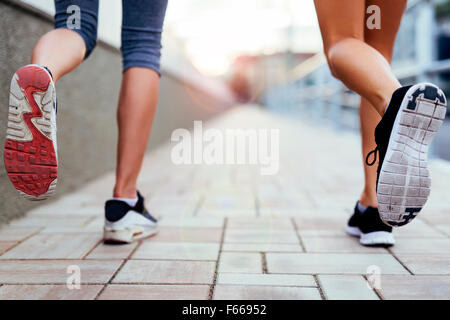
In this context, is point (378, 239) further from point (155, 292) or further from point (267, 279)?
point (155, 292)

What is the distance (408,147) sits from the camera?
36.5 inches

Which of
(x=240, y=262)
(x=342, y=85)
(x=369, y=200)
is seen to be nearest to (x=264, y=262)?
(x=240, y=262)

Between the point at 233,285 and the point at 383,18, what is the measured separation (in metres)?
0.81

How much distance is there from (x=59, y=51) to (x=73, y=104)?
1114mm

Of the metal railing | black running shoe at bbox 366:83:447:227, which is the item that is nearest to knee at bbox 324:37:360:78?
black running shoe at bbox 366:83:447:227

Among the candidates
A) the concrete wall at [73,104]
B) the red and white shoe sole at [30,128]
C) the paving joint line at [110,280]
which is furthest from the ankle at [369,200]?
the concrete wall at [73,104]

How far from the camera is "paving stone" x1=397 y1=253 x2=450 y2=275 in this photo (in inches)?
41.9

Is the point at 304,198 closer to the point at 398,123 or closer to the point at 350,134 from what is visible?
the point at 398,123

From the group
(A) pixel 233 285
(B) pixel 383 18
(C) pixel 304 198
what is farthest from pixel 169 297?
(C) pixel 304 198

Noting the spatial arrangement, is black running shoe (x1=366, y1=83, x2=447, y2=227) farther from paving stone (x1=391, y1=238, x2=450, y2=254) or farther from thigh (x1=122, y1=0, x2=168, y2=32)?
thigh (x1=122, y1=0, x2=168, y2=32)

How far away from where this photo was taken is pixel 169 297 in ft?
2.99

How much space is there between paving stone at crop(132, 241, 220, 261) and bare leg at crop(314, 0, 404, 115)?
553 millimetres

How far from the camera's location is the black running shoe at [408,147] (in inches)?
35.7
